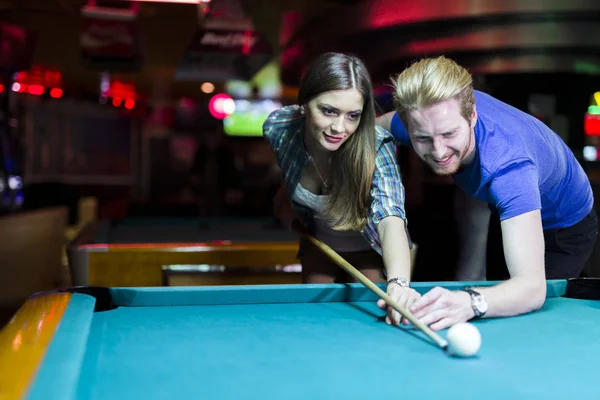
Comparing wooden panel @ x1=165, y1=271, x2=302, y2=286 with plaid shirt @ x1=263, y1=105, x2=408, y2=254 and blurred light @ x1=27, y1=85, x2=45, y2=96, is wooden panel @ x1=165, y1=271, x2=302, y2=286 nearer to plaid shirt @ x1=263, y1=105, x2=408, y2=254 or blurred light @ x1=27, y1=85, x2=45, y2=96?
plaid shirt @ x1=263, y1=105, x2=408, y2=254

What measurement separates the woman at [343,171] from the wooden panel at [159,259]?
89 centimetres

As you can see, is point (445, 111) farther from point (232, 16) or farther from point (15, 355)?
point (232, 16)

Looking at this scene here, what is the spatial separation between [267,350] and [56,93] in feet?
34.3

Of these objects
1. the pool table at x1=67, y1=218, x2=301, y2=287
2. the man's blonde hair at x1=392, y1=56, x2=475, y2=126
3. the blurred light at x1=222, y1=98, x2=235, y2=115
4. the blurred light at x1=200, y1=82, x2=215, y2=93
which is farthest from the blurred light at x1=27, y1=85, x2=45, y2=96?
the man's blonde hair at x1=392, y1=56, x2=475, y2=126

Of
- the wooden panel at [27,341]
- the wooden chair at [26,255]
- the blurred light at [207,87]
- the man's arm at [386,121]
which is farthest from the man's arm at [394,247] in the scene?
the blurred light at [207,87]

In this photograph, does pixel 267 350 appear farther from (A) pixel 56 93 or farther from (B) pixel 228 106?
(B) pixel 228 106

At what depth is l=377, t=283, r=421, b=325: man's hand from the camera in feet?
4.99

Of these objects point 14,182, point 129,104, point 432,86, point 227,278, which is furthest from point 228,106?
point 432,86

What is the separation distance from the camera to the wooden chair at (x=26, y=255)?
13.4ft

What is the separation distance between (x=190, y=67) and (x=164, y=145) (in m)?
7.60

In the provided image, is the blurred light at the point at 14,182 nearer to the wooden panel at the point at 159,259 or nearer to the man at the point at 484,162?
the wooden panel at the point at 159,259

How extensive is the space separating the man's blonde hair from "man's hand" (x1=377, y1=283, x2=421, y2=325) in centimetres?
46

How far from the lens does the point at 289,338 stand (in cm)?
138

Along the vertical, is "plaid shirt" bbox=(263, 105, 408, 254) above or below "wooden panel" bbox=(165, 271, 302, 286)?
above
